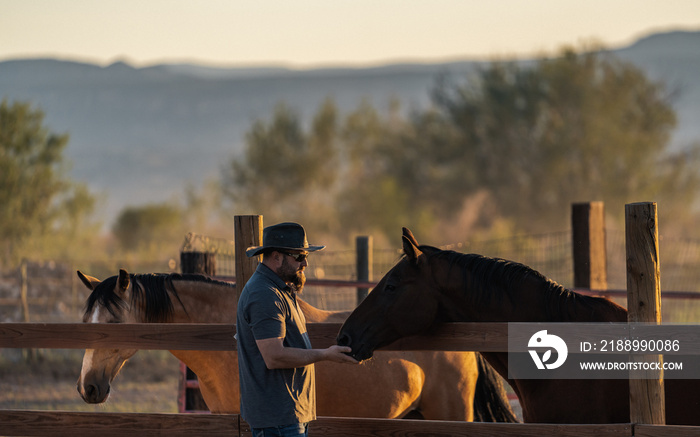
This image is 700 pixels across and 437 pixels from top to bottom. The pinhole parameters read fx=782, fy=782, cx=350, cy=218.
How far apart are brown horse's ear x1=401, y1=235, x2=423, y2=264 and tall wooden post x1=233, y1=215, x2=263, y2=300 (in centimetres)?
86

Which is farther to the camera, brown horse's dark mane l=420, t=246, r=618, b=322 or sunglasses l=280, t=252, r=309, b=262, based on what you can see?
brown horse's dark mane l=420, t=246, r=618, b=322

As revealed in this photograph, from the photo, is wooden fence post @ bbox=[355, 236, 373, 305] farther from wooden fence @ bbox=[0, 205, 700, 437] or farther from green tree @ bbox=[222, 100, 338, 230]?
green tree @ bbox=[222, 100, 338, 230]

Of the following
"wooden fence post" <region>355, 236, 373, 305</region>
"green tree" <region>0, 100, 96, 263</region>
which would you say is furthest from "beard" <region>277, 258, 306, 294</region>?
"green tree" <region>0, 100, 96, 263</region>

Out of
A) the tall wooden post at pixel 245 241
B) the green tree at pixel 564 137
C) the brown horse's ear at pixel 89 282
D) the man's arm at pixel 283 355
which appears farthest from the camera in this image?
the green tree at pixel 564 137

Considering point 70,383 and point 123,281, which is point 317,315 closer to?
point 123,281

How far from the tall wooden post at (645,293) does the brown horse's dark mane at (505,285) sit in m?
0.40

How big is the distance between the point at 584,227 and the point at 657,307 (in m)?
3.91

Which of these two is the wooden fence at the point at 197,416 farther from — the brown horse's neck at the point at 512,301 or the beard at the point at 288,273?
the beard at the point at 288,273

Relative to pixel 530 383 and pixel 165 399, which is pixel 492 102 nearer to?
pixel 165 399

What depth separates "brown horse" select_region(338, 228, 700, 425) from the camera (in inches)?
159

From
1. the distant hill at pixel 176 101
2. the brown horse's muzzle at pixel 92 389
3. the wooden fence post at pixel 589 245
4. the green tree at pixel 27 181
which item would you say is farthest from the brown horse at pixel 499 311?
the distant hill at pixel 176 101

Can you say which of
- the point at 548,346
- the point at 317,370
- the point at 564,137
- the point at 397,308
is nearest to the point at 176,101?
the point at 564,137

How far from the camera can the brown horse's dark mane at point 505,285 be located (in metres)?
4.23

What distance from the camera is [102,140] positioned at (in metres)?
Answer: 134
